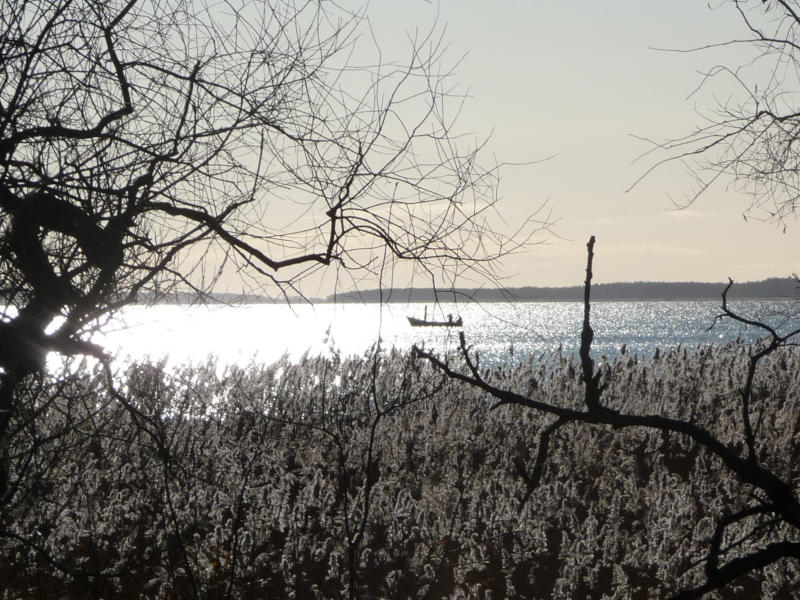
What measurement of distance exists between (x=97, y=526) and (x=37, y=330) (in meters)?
2.91

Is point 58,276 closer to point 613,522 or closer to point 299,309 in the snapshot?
point 299,309

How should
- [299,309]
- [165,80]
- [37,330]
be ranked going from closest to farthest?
1. [37,330]
2. [165,80]
3. [299,309]

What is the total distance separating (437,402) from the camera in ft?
30.7

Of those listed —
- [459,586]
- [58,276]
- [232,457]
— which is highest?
[58,276]

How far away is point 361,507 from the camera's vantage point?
4391 mm

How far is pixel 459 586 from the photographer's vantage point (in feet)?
15.6

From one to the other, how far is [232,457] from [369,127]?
338 cm

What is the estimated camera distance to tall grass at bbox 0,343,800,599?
4129mm

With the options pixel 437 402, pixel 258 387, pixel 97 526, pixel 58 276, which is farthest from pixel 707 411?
pixel 58 276

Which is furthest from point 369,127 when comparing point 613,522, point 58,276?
point 613,522

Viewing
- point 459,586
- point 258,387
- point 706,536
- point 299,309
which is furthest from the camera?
point 258,387

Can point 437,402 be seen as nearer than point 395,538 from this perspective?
No

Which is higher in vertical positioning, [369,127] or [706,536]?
[369,127]

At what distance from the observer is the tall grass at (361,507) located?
4.13m
